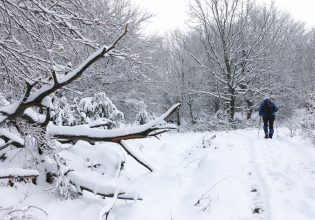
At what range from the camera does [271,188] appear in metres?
5.14

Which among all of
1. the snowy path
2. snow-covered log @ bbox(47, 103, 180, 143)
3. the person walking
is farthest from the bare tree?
snow-covered log @ bbox(47, 103, 180, 143)

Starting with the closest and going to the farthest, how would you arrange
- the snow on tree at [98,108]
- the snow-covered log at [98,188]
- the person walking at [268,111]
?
the snow-covered log at [98,188], the snow on tree at [98,108], the person walking at [268,111]

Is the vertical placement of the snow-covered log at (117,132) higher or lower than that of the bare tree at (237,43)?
lower

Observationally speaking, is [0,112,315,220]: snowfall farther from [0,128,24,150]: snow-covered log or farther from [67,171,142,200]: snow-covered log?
[0,128,24,150]: snow-covered log

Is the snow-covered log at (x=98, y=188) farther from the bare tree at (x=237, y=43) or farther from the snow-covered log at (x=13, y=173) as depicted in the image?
the bare tree at (x=237, y=43)

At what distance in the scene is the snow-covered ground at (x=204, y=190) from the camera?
4.22 m

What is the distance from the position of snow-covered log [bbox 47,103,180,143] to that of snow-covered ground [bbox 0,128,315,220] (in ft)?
3.30

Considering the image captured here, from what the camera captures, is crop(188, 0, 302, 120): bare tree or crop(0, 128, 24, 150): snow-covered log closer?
crop(0, 128, 24, 150): snow-covered log

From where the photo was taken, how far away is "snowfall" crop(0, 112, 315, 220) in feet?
13.8

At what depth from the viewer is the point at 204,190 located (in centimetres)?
534

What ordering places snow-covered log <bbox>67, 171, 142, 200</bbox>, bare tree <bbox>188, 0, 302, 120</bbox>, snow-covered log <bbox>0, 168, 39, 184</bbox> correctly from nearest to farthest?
snow-covered log <bbox>0, 168, 39, 184</bbox> < snow-covered log <bbox>67, 171, 142, 200</bbox> < bare tree <bbox>188, 0, 302, 120</bbox>

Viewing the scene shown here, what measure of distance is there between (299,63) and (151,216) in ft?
116

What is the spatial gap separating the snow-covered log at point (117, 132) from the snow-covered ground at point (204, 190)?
100 cm

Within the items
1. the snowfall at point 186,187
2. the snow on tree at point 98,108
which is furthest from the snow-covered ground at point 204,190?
the snow on tree at point 98,108
